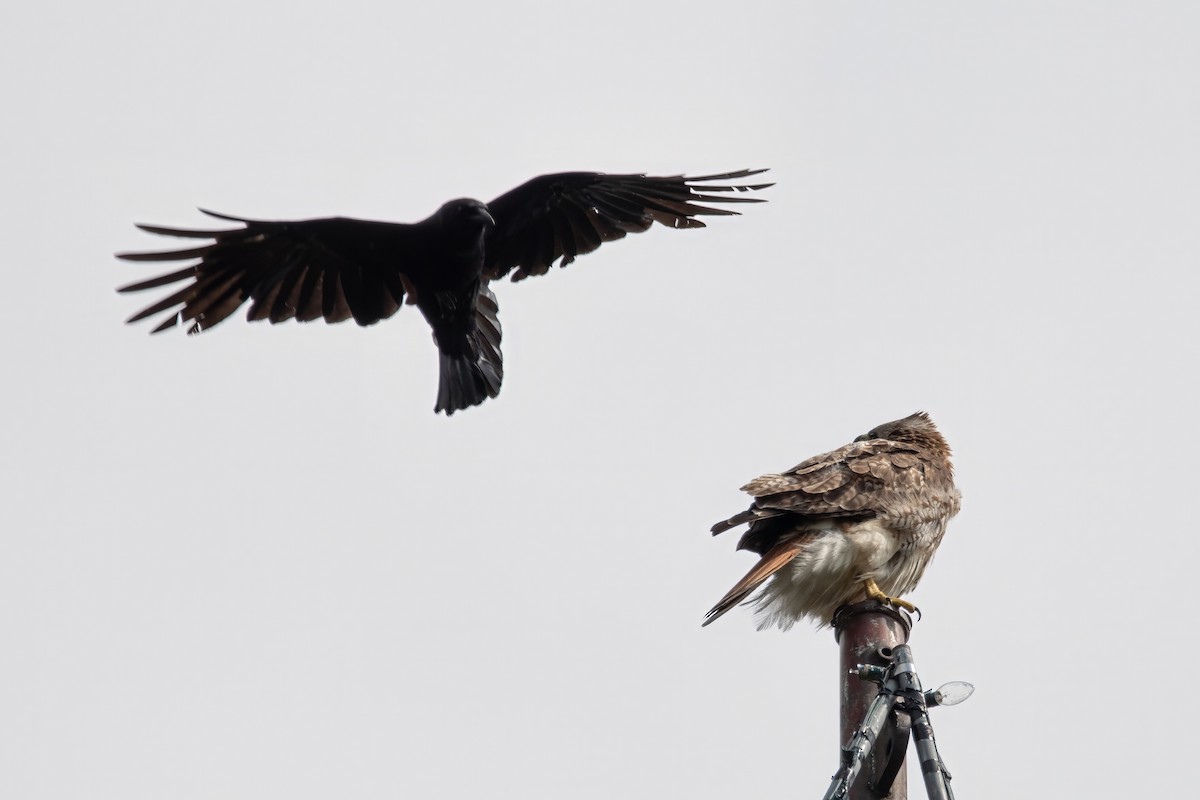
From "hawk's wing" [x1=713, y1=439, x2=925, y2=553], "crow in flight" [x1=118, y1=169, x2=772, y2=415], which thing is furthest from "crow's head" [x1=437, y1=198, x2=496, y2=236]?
"hawk's wing" [x1=713, y1=439, x2=925, y2=553]

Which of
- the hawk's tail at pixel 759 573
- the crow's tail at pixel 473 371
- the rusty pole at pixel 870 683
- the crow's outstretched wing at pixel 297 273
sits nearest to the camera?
the rusty pole at pixel 870 683

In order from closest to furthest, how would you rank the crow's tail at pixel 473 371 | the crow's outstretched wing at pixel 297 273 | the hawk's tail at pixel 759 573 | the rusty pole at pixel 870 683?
1. the rusty pole at pixel 870 683
2. the hawk's tail at pixel 759 573
3. the crow's outstretched wing at pixel 297 273
4. the crow's tail at pixel 473 371

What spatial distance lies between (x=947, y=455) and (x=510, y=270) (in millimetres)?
2767

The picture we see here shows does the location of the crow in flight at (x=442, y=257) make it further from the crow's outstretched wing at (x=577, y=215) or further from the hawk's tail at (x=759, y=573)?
the hawk's tail at (x=759, y=573)

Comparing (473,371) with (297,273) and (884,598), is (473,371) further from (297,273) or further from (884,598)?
(884,598)

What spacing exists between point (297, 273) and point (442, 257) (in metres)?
0.83

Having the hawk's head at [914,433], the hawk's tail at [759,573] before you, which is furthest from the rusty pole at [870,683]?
the hawk's head at [914,433]

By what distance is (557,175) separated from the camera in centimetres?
964

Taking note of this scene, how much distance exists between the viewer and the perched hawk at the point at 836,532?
26.1ft

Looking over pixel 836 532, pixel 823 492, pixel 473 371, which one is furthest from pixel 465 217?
pixel 836 532

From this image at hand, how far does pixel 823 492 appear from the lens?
8133 millimetres

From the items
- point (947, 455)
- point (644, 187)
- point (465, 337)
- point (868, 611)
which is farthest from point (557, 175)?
point (868, 611)

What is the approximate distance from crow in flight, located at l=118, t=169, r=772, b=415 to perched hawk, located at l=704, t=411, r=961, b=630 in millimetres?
1851

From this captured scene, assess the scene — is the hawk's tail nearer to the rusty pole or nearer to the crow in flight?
the rusty pole
